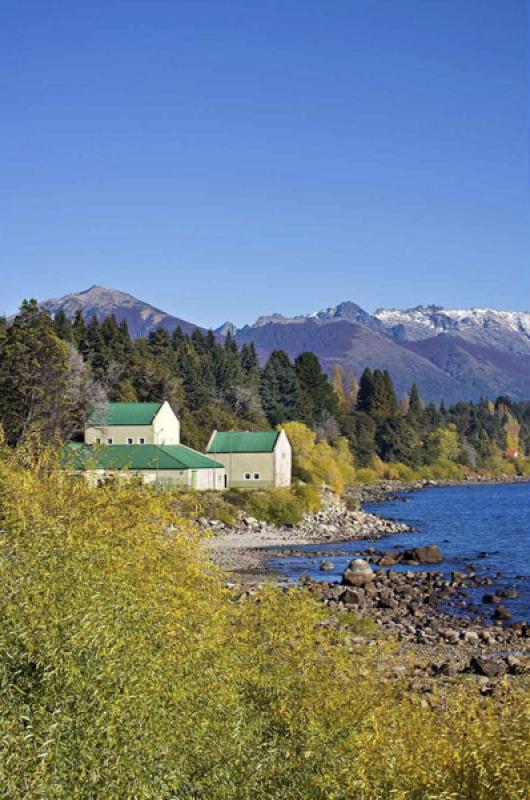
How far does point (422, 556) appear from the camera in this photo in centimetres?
5638

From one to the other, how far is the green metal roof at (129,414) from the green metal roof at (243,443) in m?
5.89

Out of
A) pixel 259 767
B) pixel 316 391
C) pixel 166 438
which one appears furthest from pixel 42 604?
pixel 316 391

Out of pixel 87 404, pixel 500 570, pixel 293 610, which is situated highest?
pixel 87 404

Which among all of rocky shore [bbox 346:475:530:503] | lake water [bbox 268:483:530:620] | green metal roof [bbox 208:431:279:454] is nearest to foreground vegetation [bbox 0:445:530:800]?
lake water [bbox 268:483:530:620]

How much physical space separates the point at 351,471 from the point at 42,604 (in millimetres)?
101844

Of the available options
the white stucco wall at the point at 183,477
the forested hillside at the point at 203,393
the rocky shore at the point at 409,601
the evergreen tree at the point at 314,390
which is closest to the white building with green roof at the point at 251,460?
the white stucco wall at the point at 183,477

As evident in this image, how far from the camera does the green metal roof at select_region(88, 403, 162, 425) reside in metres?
75.3

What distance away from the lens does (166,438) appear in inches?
3071

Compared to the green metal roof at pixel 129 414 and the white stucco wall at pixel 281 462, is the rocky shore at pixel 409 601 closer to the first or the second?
the white stucco wall at pixel 281 462

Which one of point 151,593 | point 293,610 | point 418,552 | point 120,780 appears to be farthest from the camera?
point 418,552

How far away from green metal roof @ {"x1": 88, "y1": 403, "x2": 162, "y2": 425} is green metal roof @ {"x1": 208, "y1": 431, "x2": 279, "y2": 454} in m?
5.89

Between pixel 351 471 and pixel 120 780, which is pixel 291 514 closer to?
pixel 351 471

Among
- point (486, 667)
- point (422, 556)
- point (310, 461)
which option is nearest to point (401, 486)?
point (310, 461)

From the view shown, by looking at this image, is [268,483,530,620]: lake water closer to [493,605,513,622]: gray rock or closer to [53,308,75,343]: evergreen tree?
[493,605,513,622]: gray rock
